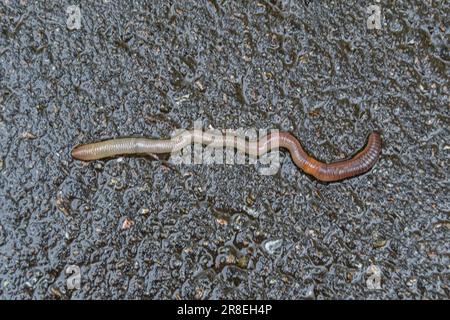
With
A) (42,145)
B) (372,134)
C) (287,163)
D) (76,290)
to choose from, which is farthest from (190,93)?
(76,290)

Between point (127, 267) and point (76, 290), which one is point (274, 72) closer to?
point (127, 267)

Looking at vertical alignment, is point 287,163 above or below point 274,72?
below

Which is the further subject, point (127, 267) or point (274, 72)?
point (274, 72)
